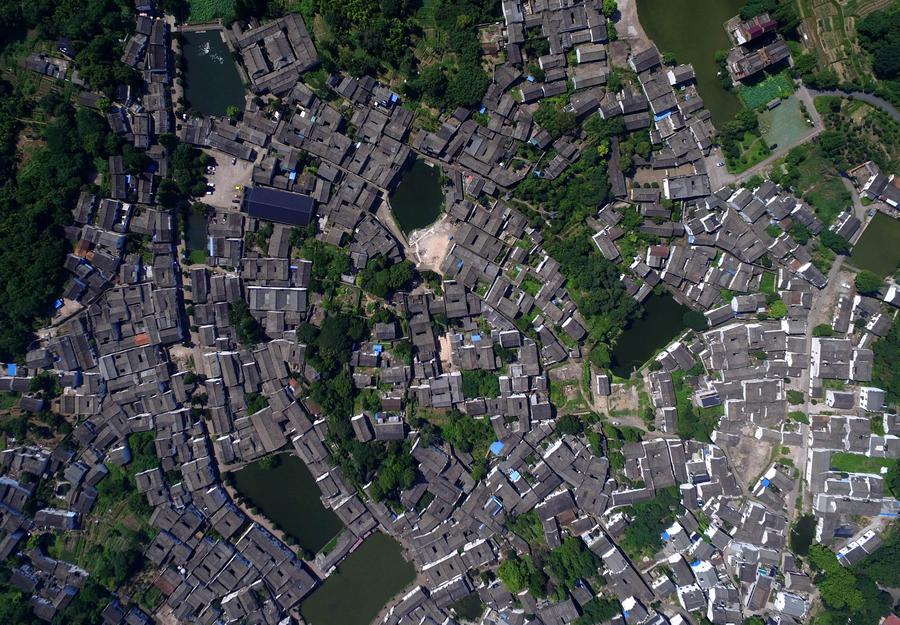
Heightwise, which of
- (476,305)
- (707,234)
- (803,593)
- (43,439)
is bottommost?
(803,593)

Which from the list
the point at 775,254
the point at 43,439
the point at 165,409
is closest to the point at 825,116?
the point at 775,254

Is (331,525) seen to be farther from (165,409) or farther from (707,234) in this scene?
(707,234)

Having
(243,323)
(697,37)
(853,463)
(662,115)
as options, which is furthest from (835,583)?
(243,323)

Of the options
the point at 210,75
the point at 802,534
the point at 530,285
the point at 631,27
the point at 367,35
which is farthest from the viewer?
Result: the point at 802,534

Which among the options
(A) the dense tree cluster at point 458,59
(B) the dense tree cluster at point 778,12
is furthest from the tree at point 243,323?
(B) the dense tree cluster at point 778,12

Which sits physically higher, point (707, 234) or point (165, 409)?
point (707, 234)

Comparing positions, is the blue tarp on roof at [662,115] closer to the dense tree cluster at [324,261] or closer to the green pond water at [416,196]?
the green pond water at [416,196]

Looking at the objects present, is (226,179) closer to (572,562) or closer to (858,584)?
(572,562)
